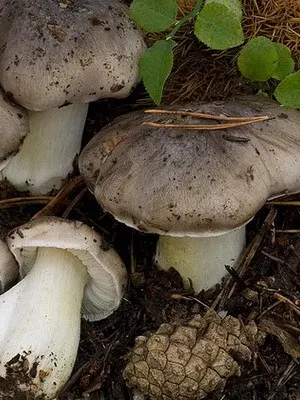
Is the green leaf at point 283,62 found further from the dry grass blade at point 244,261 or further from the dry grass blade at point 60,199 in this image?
the dry grass blade at point 60,199

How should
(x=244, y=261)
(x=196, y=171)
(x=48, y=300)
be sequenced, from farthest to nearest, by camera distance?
(x=244, y=261), (x=48, y=300), (x=196, y=171)

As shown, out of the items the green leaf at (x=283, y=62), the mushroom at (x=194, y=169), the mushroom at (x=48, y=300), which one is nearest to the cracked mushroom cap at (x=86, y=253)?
the mushroom at (x=48, y=300)

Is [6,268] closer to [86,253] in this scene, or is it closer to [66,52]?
[86,253]

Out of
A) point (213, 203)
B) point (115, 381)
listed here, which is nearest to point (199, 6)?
point (213, 203)

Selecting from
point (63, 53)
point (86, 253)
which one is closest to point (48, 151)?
point (63, 53)

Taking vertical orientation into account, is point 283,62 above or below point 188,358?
above

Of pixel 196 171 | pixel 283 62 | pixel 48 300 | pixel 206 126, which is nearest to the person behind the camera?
pixel 196 171

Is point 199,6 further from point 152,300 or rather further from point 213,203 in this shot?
point 152,300
